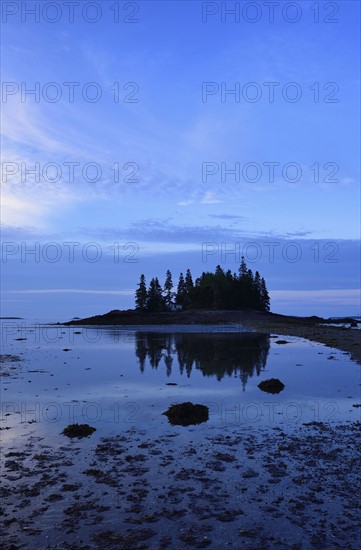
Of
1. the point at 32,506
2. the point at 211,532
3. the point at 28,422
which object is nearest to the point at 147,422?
the point at 28,422

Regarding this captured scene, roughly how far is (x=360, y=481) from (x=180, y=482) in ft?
14.8

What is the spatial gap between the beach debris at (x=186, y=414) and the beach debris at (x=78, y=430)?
129 inches

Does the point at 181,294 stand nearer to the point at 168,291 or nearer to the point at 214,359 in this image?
the point at 168,291

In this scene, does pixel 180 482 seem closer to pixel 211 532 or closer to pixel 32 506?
pixel 211 532

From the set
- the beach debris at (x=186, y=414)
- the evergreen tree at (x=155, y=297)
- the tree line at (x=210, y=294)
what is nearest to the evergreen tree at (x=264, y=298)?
the tree line at (x=210, y=294)

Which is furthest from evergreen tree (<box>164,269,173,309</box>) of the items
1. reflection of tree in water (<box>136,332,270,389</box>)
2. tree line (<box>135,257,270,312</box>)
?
reflection of tree in water (<box>136,332,270,389</box>)

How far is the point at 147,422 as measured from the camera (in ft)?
57.1

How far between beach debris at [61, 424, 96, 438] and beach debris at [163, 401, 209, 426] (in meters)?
3.28

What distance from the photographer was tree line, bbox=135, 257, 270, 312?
483 feet

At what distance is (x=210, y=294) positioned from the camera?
15062cm

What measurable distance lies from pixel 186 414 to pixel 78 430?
4401 millimetres

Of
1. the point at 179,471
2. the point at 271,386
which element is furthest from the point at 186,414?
the point at 271,386

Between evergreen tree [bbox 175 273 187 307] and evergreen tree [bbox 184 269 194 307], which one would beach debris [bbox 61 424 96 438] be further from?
evergreen tree [bbox 175 273 187 307]

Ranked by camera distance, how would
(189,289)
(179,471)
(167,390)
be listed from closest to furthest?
(179,471) < (167,390) < (189,289)
